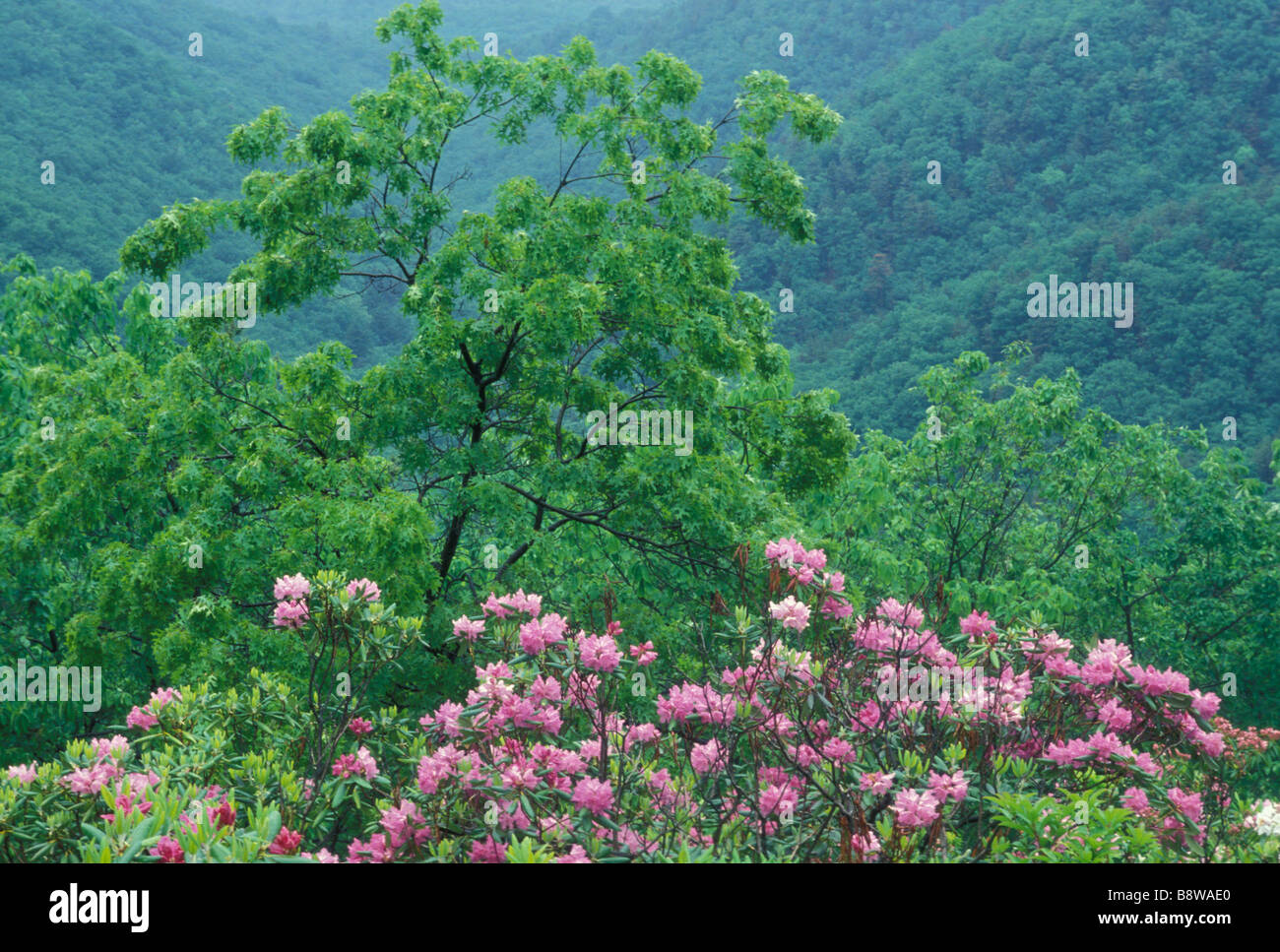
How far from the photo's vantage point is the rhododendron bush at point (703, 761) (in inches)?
123

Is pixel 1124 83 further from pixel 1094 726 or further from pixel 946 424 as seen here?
pixel 1094 726

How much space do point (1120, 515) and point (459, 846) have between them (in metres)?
19.8

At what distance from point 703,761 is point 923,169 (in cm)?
7205

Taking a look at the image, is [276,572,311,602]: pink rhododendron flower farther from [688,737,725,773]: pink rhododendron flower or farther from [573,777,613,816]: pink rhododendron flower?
[688,737,725,773]: pink rhododendron flower

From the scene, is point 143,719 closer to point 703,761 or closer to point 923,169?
point 703,761

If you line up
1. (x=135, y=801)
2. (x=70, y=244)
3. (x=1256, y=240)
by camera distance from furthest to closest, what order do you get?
(x=1256, y=240) → (x=70, y=244) → (x=135, y=801)

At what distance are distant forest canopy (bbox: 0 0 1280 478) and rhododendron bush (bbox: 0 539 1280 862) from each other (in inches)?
1303

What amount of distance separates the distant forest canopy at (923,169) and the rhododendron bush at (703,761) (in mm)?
33088

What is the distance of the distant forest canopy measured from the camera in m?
46.0

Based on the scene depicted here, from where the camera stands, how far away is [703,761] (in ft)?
12.2

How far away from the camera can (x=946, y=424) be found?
1970 centimetres

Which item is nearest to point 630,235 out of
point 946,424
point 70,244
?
point 946,424

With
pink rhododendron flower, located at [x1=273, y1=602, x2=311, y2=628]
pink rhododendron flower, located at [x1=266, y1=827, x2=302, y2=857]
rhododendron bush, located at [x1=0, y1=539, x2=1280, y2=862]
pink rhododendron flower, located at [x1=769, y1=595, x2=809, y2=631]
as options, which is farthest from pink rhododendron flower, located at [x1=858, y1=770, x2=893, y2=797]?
pink rhododendron flower, located at [x1=273, y1=602, x2=311, y2=628]

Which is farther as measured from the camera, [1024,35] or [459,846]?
[1024,35]
